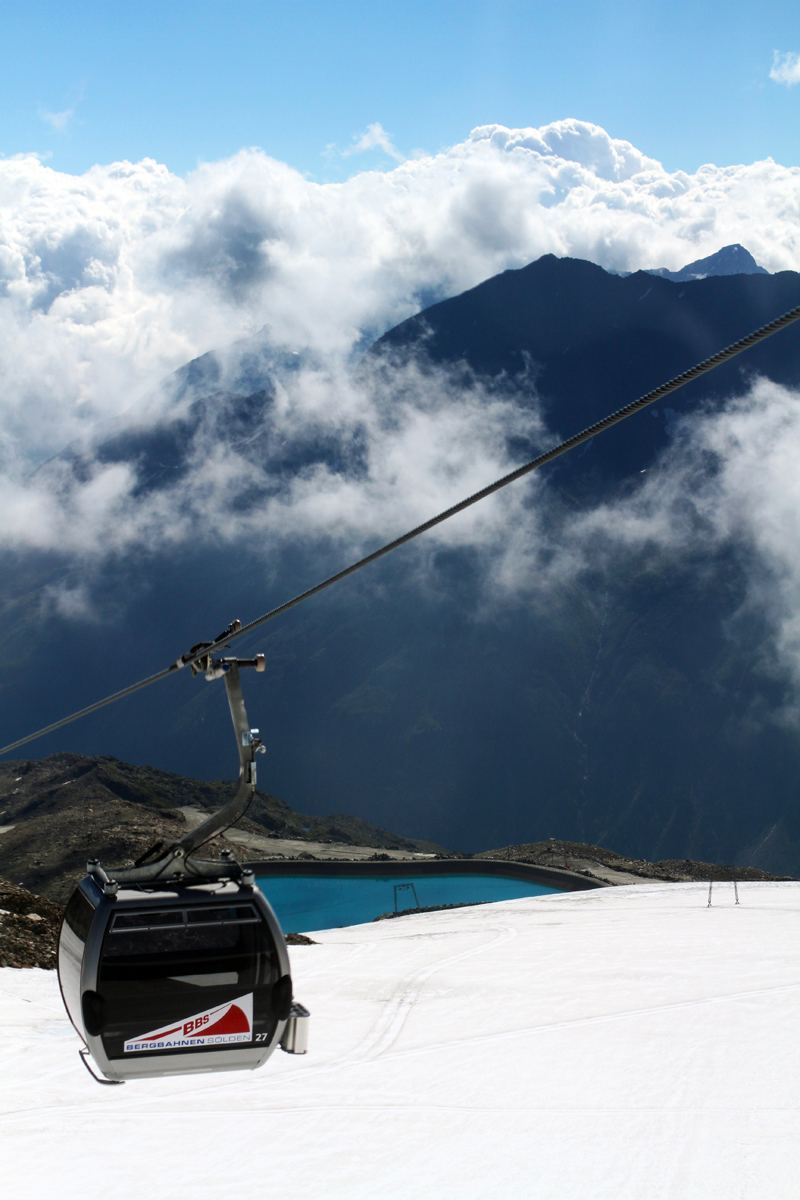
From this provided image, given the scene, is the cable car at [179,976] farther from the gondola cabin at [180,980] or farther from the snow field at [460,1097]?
the snow field at [460,1097]

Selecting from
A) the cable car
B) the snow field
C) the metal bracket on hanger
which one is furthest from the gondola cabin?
the snow field

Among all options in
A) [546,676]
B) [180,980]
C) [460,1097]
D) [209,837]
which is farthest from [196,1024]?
[546,676]

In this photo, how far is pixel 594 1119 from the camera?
9328 millimetres

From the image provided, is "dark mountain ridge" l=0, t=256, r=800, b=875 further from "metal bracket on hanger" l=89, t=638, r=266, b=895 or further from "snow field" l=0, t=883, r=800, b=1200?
"metal bracket on hanger" l=89, t=638, r=266, b=895

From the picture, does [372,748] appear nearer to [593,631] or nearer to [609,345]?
[593,631]

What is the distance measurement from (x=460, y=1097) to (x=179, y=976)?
17.0ft

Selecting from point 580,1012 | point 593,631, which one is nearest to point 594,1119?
point 580,1012

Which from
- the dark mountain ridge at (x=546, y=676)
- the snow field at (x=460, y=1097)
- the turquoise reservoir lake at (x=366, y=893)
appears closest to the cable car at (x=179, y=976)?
the snow field at (x=460, y=1097)

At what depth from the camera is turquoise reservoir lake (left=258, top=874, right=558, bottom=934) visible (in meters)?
43.6

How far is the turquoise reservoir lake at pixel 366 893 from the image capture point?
4359 centimetres

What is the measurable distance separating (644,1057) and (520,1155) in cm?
338

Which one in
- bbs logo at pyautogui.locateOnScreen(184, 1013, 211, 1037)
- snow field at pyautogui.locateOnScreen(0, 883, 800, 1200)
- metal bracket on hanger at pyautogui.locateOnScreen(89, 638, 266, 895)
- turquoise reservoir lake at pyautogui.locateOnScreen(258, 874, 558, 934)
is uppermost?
metal bracket on hanger at pyautogui.locateOnScreen(89, 638, 266, 895)

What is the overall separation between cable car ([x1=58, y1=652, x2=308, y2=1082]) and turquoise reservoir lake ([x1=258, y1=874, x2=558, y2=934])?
37724 millimetres

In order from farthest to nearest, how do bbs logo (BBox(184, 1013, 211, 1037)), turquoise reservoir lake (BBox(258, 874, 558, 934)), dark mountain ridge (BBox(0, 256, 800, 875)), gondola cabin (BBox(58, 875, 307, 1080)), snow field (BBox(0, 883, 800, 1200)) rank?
dark mountain ridge (BBox(0, 256, 800, 875)) < turquoise reservoir lake (BBox(258, 874, 558, 934)) < snow field (BBox(0, 883, 800, 1200)) < bbs logo (BBox(184, 1013, 211, 1037)) < gondola cabin (BBox(58, 875, 307, 1080))
